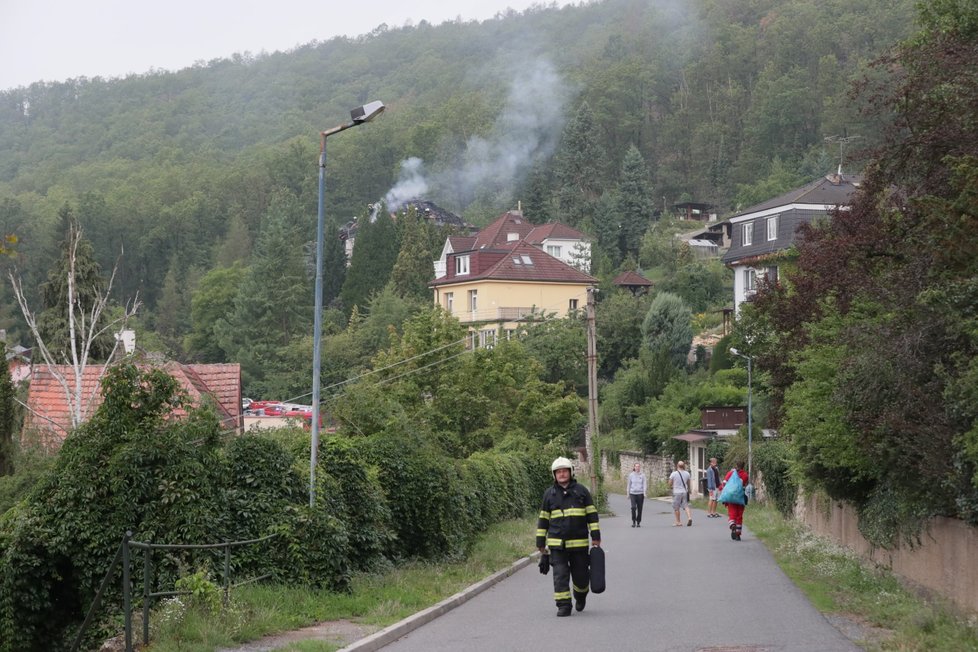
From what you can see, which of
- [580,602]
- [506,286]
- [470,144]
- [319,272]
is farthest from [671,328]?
[470,144]

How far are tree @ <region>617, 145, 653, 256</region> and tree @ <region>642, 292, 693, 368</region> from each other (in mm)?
45303

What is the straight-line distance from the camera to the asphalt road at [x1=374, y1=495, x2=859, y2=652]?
12.3 metres

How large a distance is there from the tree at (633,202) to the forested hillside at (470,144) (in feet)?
1.16

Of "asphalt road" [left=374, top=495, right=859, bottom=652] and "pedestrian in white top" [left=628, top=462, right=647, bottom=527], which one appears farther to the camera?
"pedestrian in white top" [left=628, top=462, right=647, bottom=527]

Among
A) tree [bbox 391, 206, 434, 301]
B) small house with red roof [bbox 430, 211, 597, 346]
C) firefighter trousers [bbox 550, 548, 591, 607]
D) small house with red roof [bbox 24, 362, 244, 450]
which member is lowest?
firefighter trousers [bbox 550, 548, 591, 607]

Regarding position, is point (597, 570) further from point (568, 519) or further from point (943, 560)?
point (943, 560)

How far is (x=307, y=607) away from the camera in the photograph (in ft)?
46.3

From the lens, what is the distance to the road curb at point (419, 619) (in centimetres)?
1205

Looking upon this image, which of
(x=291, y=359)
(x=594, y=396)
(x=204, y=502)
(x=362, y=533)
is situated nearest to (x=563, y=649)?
(x=204, y=502)

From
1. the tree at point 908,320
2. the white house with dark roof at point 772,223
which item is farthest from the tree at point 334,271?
the tree at point 908,320

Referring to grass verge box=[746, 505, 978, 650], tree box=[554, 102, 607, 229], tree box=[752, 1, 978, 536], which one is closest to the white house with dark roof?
tree box=[752, 1, 978, 536]

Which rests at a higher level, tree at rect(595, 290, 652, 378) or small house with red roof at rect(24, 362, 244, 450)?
tree at rect(595, 290, 652, 378)

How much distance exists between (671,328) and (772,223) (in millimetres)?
9526

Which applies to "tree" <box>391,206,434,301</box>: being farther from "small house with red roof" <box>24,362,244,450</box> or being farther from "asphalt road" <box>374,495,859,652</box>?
"asphalt road" <box>374,495,859,652</box>
